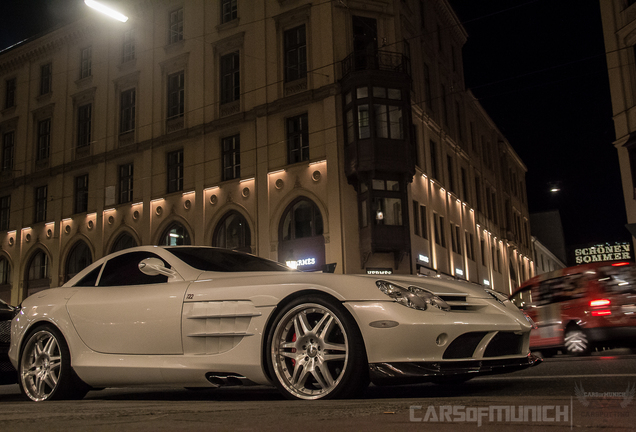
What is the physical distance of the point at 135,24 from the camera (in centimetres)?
3428

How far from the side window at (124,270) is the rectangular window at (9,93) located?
128ft

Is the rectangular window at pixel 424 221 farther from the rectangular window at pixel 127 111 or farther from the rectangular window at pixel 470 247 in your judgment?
the rectangular window at pixel 127 111

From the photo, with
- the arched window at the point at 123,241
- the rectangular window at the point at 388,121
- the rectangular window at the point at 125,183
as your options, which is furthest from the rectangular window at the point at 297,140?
the arched window at the point at 123,241

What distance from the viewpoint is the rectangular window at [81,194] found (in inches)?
1357

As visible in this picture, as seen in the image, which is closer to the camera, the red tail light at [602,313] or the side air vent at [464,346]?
the side air vent at [464,346]

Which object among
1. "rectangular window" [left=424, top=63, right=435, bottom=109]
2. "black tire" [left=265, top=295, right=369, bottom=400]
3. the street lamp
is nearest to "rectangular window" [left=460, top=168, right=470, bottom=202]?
"rectangular window" [left=424, top=63, right=435, bottom=109]

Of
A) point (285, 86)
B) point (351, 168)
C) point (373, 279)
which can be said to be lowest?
point (373, 279)

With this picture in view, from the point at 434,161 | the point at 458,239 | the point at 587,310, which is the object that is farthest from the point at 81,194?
the point at 587,310

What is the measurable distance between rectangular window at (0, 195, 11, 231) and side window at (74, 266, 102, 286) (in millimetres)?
35754

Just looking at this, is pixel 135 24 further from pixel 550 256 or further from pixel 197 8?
pixel 550 256

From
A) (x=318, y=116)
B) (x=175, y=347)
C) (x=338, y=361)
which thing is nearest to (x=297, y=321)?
(x=338, y=361)

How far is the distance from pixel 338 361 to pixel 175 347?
1.39 meters

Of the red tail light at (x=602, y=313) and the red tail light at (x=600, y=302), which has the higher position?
the red tail light at (x=600, y=302)

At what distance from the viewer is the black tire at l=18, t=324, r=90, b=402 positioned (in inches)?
219
